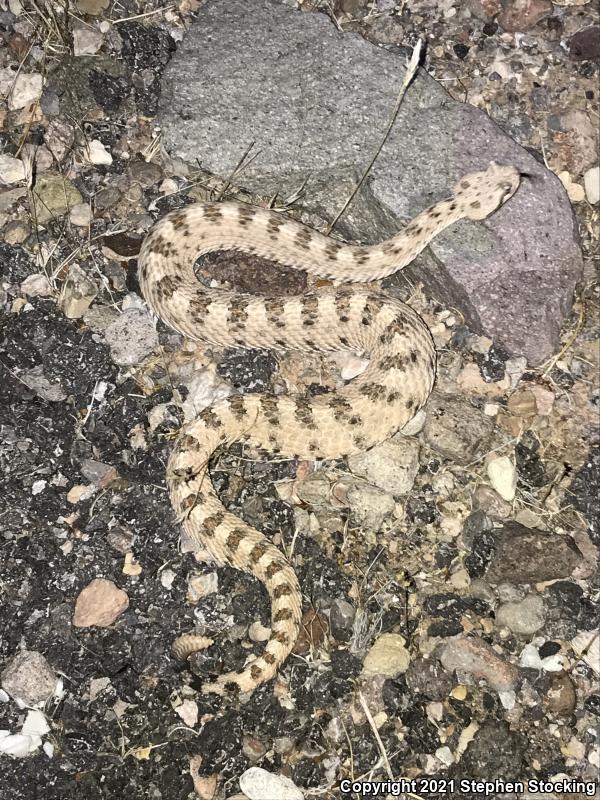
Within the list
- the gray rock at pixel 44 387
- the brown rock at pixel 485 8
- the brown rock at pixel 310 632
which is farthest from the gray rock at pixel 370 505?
the brown rock at pixel 485 8

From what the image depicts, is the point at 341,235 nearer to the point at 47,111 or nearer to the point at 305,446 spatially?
the point at 305,446

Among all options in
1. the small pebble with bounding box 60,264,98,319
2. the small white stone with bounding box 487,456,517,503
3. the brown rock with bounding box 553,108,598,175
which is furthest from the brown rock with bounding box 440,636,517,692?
the brown rock with bounding box 553,108,598,175

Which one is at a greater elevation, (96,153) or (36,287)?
(96,153)

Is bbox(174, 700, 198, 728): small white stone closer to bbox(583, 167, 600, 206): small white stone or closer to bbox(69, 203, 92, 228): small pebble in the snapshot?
bbox(69, 203, 92, 228): small pebble

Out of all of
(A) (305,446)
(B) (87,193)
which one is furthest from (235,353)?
(B) (87,193)

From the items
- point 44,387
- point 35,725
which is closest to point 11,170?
point 44,387

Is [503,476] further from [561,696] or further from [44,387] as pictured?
[44,387]
